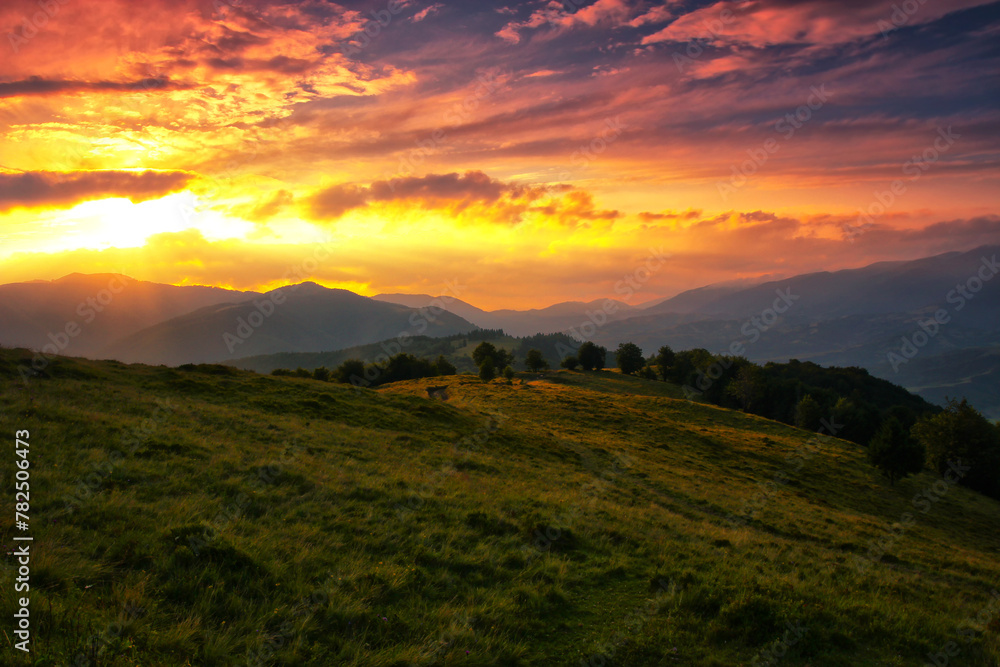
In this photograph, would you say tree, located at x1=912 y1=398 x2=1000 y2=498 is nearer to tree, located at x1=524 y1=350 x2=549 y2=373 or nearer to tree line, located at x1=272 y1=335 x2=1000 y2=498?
tree line, located at x1=272 y1=335 x2=1000 y2=498

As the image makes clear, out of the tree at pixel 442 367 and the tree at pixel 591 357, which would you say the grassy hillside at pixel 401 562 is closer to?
the tree at pixel 442 367

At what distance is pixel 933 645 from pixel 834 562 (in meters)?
9.39

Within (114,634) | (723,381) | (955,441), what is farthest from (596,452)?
(723,381)

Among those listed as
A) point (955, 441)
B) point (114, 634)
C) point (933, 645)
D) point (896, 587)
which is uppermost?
point (114, 634)

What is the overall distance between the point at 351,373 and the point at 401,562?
92.8 meters

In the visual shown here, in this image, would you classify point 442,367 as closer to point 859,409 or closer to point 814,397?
point 814,397

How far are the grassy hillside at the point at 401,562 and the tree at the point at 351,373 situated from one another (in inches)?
2602

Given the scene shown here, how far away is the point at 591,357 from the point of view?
11675cm

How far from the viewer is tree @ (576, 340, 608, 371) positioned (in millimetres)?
116125

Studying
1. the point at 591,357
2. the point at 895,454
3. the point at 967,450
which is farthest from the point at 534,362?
the point at 967,450

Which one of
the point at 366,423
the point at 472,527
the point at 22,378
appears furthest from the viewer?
the point at 366,423

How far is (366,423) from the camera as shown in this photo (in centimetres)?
3203

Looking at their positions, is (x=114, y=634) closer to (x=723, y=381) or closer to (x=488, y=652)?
(x=488, y=652)

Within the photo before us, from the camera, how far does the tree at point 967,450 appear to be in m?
56.8
